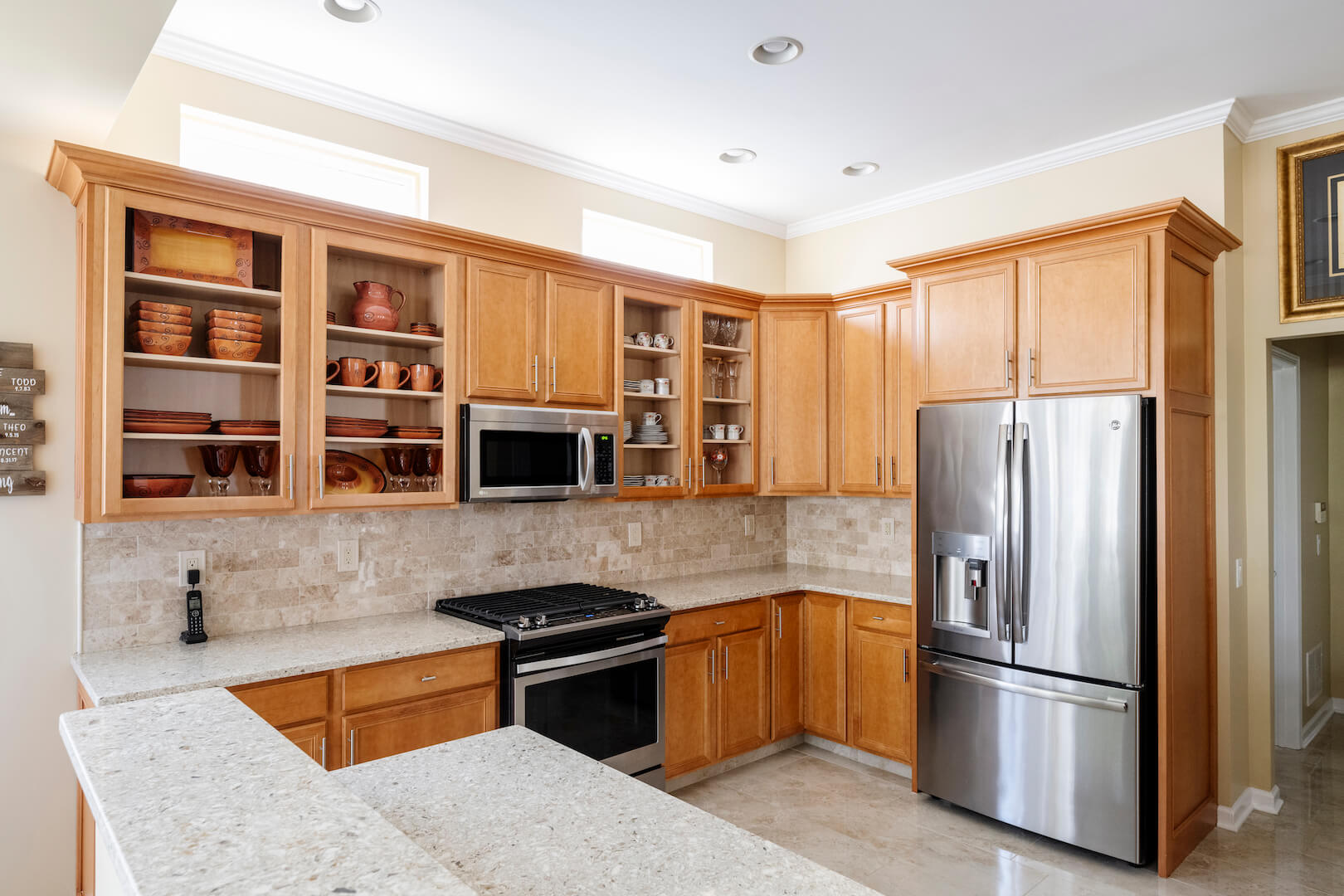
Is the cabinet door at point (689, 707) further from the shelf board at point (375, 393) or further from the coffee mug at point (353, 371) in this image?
the coffee mug at point (353, 371)

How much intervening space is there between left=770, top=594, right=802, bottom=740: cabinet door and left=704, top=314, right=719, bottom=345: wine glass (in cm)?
146

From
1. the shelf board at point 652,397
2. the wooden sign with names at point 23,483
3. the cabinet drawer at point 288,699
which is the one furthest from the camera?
the shelf board at point 652,397

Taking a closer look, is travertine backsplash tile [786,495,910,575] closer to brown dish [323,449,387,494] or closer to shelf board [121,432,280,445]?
brown dish [323,449,387,494]

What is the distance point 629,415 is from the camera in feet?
13.8

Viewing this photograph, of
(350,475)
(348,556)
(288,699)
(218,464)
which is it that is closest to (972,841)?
(288,699)

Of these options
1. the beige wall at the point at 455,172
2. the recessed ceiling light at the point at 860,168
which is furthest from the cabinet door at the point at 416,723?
the recessed ceiling light at the point at 860,168

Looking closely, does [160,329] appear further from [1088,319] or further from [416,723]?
[1088,319]

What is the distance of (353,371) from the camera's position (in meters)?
2.99

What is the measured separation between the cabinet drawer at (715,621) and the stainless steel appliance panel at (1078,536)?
1.28 metres

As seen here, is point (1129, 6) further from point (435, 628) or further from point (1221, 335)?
point (435, 628)

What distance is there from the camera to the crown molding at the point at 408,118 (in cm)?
288

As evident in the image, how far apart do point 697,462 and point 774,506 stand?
973mm

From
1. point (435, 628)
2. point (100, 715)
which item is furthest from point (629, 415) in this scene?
point (100, 715)

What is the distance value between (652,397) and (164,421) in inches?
84.2
